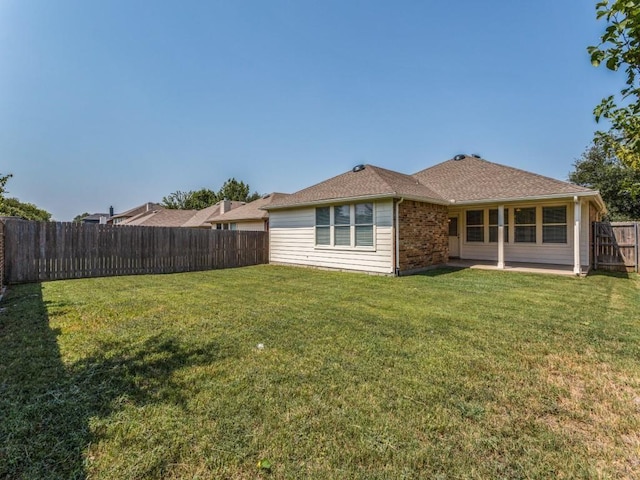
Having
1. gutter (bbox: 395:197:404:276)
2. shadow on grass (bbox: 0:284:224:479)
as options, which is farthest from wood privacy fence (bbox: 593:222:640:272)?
shadow on grass (bbox: 0:284:224:479)

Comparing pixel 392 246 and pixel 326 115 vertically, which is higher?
pixel 326 115

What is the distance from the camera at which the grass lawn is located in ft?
6.32

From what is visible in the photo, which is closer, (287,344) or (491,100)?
(287,344)

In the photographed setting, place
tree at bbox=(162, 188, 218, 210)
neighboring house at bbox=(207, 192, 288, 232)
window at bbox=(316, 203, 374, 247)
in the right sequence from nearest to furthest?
window at bbox=(316, 203, 374, 247), neighboring house at bbox=(207, 192, 288, 232), tree at bbox=(162, 188, 218, 210)

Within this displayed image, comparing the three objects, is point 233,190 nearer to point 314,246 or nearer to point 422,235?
point 314,246

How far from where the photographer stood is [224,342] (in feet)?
12.9

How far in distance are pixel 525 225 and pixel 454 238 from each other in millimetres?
2832

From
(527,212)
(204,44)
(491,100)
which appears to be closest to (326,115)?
(204,44)

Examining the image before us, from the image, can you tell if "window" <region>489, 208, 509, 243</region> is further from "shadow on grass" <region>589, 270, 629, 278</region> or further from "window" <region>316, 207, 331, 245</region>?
"window" <region>316, 207, 331, 245</region>

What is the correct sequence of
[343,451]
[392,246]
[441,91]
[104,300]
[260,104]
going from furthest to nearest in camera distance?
[260,104] → [441,91] → [392,246] → [104,300] → [343,451]

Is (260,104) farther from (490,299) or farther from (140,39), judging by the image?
(490,299)

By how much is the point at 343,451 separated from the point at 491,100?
618 inches

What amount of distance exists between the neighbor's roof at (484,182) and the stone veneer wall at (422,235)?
1171 mm

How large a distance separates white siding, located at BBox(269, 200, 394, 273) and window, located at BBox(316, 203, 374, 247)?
0.77ft
